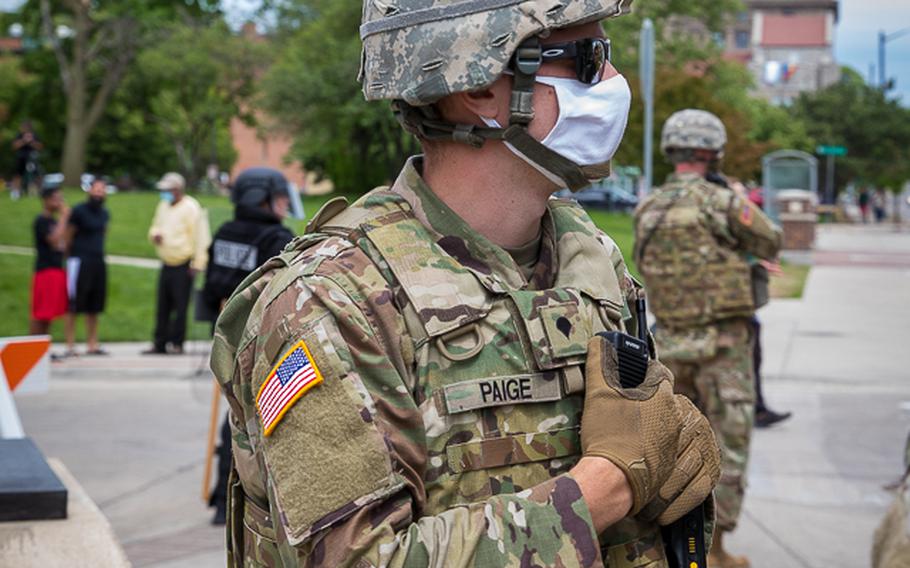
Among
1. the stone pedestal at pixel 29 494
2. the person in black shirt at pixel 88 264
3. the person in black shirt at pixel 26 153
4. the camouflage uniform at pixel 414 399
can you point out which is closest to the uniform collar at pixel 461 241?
the camouflage uniform at pixel 414 399

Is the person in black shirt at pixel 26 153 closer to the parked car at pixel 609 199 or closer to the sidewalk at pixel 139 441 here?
the parked car at pixel 609 199

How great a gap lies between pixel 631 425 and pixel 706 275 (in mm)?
4456

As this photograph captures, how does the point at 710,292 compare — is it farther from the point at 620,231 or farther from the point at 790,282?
the point at 620,231

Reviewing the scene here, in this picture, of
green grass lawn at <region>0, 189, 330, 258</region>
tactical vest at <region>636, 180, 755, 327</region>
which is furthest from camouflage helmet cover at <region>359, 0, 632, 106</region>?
green grass lawn at <region>0, 189, 330, 258</region>

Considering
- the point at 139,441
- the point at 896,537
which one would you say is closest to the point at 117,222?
the point at 139,441

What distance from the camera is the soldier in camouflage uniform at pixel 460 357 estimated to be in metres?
1.85

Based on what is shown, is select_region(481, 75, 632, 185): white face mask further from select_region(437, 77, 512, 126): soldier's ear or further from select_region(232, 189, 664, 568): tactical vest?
select_region(232, 189, 664, 568): tactical vest

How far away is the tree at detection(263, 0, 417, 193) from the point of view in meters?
39.9

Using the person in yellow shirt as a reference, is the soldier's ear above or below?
above

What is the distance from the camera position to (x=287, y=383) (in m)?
1.87

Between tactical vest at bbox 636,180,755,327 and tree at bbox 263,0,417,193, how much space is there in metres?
31.7

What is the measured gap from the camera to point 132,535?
663cm

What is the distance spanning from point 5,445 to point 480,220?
2.75 meters

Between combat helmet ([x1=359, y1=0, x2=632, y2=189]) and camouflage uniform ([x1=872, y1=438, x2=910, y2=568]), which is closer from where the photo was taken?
combat helmet ([x1=359, y1=0, x2=632, y2=189])
